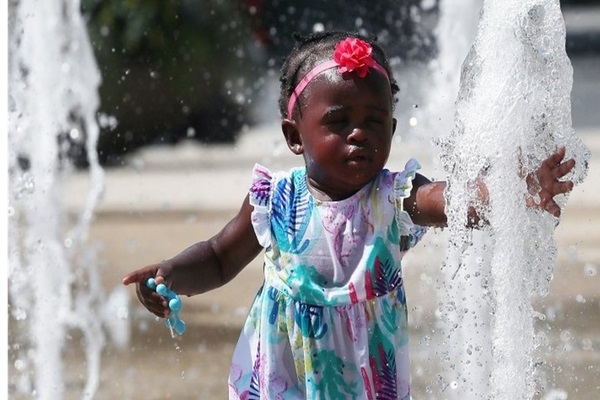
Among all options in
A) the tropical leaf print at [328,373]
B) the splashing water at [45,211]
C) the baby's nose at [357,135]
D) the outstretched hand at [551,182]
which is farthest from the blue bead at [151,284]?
the splashing water at [45,211]

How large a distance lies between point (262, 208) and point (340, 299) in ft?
0.93

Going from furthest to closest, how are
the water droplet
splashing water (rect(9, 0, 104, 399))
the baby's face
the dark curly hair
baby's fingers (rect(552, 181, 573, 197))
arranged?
the water droplet, splashing water (rect(9, 0, 104, 399)), the dark curly hair, the baby's face, baby's fingers (rect(552, 181, 573, 197))

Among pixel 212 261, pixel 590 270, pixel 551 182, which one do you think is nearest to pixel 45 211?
pixel 590 270

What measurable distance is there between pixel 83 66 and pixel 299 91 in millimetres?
4176

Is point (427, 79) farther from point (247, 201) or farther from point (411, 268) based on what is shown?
point (247, 201)

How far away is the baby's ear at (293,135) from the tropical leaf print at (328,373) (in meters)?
0.44

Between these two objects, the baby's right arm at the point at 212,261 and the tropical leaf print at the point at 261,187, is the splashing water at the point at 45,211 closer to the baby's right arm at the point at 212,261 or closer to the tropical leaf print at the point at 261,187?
the baby's right arm at the point at 212,261

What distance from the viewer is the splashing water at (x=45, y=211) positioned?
5008mm

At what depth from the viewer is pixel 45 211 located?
5738mm

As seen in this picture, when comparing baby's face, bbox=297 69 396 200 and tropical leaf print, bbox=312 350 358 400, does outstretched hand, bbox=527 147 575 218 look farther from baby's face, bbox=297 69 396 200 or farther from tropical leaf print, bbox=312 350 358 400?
tropical leaf print, bbox=312 350 358 400

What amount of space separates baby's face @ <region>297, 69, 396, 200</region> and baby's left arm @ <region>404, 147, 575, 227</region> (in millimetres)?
98

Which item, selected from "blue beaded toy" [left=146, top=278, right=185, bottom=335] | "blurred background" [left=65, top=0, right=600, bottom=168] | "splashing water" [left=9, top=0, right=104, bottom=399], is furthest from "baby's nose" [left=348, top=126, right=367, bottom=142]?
"blurred background" [left=65, top=0, right=600, bottom=168]

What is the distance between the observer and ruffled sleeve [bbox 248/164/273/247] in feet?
9.13

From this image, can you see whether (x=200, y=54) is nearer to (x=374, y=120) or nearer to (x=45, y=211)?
(x=45, y=211)
